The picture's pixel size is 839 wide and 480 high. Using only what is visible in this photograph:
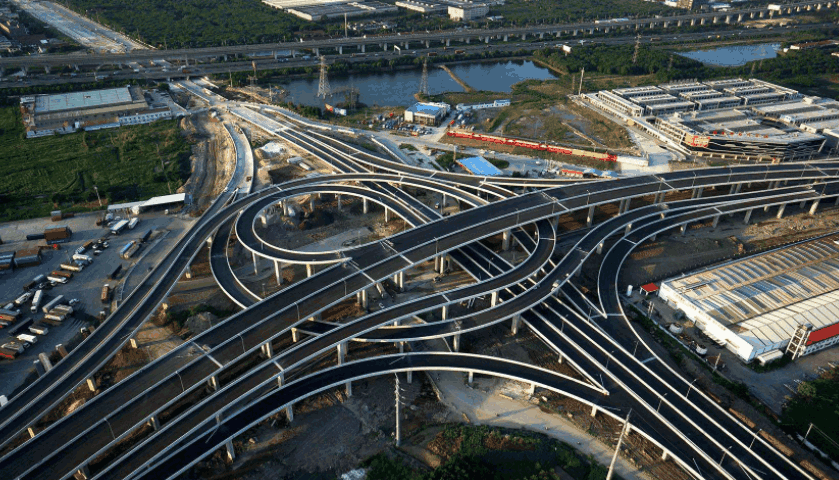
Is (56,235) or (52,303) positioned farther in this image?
(56,235)

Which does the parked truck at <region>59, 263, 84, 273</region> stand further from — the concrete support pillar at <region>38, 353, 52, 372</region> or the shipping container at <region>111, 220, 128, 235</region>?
the concrete support pillar at <region>38, 353, 52, 372</region>

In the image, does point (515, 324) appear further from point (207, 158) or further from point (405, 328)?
point (207, 158)

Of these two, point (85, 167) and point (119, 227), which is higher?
point (85, 167)

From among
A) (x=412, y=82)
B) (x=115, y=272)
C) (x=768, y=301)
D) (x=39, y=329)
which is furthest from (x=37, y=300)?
(x=412, y=82)

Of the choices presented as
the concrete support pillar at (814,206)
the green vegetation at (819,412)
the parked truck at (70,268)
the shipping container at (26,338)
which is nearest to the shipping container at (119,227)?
the parked truck at (70,268)

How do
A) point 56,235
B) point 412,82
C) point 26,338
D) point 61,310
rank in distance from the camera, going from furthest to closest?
1. point 412,82
2. point 56,235
3. point 61,310
4. point 26,338

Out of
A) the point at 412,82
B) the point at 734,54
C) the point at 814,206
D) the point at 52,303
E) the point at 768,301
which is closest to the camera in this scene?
the point at 768,301

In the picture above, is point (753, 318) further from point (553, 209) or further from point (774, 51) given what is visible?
point (774, 51)

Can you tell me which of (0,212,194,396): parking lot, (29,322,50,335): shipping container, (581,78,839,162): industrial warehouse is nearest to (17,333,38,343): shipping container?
(0,212,194,396): parking lot
